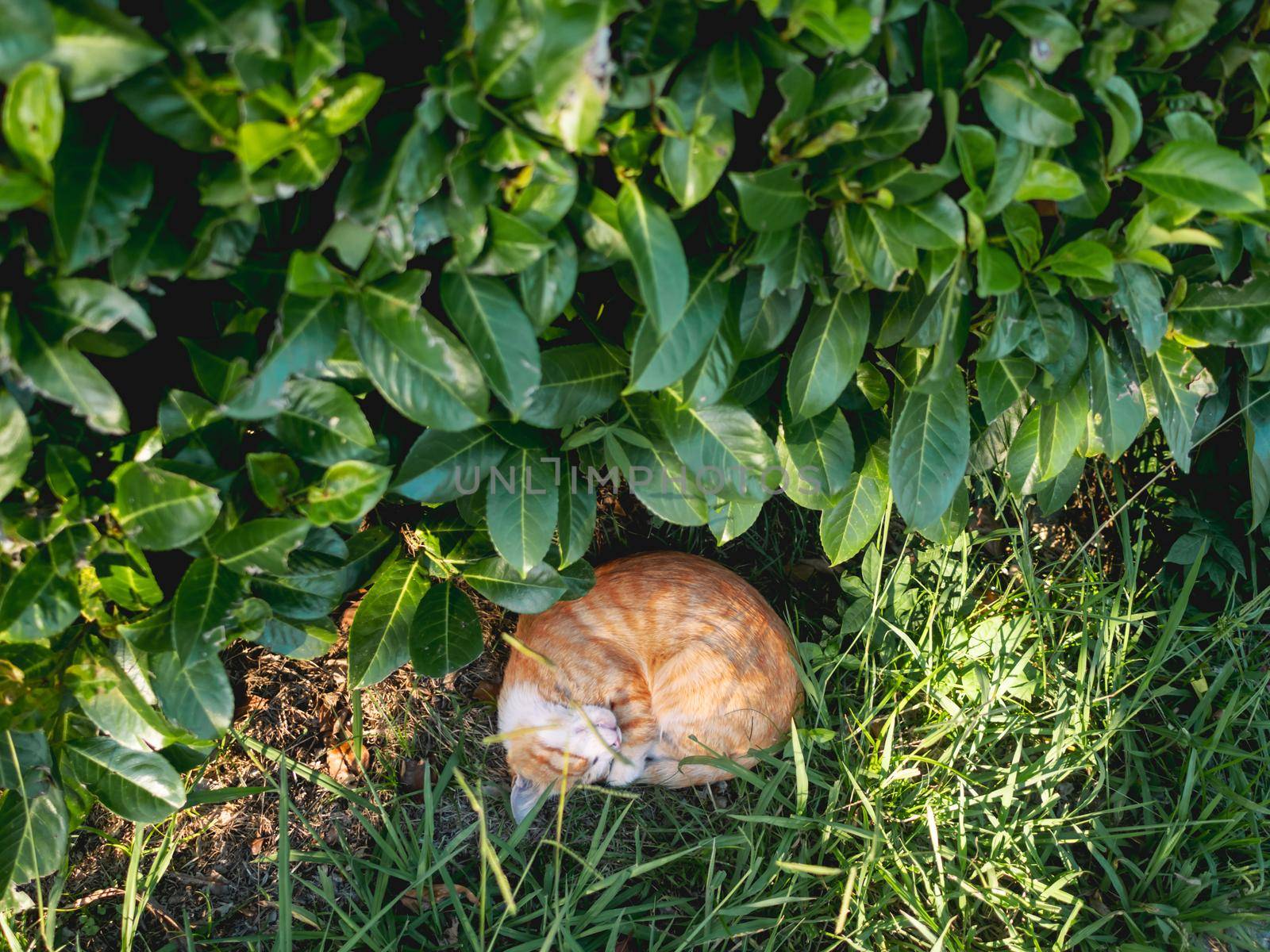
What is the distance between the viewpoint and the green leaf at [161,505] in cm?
134

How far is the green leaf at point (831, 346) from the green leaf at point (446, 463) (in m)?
0.60

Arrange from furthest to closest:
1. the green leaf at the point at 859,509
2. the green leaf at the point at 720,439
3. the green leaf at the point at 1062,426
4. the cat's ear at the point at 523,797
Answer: the cat's ear at the point at 523,797, the green leaf at the point at 859,509, the green leaf at the point at 1062,426, the green leaf at the point at 720,439

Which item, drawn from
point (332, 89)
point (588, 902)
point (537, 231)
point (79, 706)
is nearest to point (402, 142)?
point (332, 89)

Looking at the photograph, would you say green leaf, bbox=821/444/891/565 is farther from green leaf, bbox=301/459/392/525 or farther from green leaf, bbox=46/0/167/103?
green leaf, bbox=46/0/167/103

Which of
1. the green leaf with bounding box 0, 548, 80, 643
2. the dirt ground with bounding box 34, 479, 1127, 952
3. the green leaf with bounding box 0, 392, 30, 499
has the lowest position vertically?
the dirt ground with bounding box 34, 479, 1127, 952

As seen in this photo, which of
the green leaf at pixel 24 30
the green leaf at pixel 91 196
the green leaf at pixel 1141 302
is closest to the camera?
the green leaf at pixel 24 30

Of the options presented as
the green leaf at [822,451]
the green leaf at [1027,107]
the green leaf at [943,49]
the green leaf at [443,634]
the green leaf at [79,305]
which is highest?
the green leaf at [943,49]

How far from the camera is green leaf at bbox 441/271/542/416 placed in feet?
4.42

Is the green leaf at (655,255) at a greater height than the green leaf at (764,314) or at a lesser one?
greater

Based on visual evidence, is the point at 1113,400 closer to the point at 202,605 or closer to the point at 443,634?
the point at 443,634

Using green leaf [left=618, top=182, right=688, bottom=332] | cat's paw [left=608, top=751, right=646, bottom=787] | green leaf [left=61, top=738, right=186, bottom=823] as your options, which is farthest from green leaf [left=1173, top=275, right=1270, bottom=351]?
green leaf [left=61, top=738, right=186, bottom=823]

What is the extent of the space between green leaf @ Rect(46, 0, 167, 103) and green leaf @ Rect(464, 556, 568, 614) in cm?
110

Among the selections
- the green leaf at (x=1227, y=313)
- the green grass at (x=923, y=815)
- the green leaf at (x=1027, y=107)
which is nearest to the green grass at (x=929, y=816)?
the green grass at (x=923, y=815)

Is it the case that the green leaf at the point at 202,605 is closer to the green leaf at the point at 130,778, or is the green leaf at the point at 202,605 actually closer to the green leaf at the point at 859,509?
the green leaf at the point at 130,778
